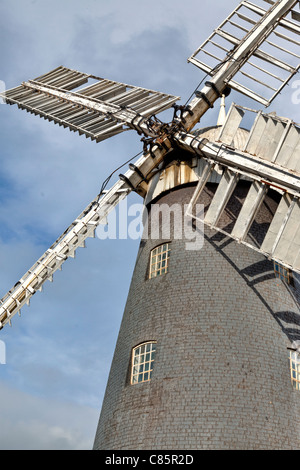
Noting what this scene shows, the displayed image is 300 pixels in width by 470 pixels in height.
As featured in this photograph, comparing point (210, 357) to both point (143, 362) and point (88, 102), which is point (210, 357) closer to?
point (143, 362)

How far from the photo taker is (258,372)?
16.5 metres

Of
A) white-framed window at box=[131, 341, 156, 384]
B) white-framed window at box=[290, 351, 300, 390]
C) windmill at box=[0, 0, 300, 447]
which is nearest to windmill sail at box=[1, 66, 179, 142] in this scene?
windmill at box=[0, 0, 300, 447]

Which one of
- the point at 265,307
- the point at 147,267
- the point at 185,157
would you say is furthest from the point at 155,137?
the point at 265,307

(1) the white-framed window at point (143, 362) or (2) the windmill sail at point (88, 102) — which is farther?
(2) the windmill sail at point (88, 102)

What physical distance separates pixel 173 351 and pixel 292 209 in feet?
15.6

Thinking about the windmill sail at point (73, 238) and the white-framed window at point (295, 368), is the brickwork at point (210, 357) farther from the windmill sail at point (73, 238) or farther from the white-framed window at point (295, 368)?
the windmill sail at point (73, 238)

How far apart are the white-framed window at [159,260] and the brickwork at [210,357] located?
0.77 feet

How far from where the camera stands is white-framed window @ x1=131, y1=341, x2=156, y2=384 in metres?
17.3

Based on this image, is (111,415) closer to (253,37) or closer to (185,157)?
(185,157)

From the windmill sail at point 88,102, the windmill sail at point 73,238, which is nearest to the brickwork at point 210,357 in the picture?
the windmill sail at point 73,238

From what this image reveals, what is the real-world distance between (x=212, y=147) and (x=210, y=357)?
609 centimetres

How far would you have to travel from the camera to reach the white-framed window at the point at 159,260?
1911 centimetres

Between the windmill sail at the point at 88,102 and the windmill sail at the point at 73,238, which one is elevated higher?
the windmill sail at the point at 88,102

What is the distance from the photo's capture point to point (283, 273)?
62.2 feet
